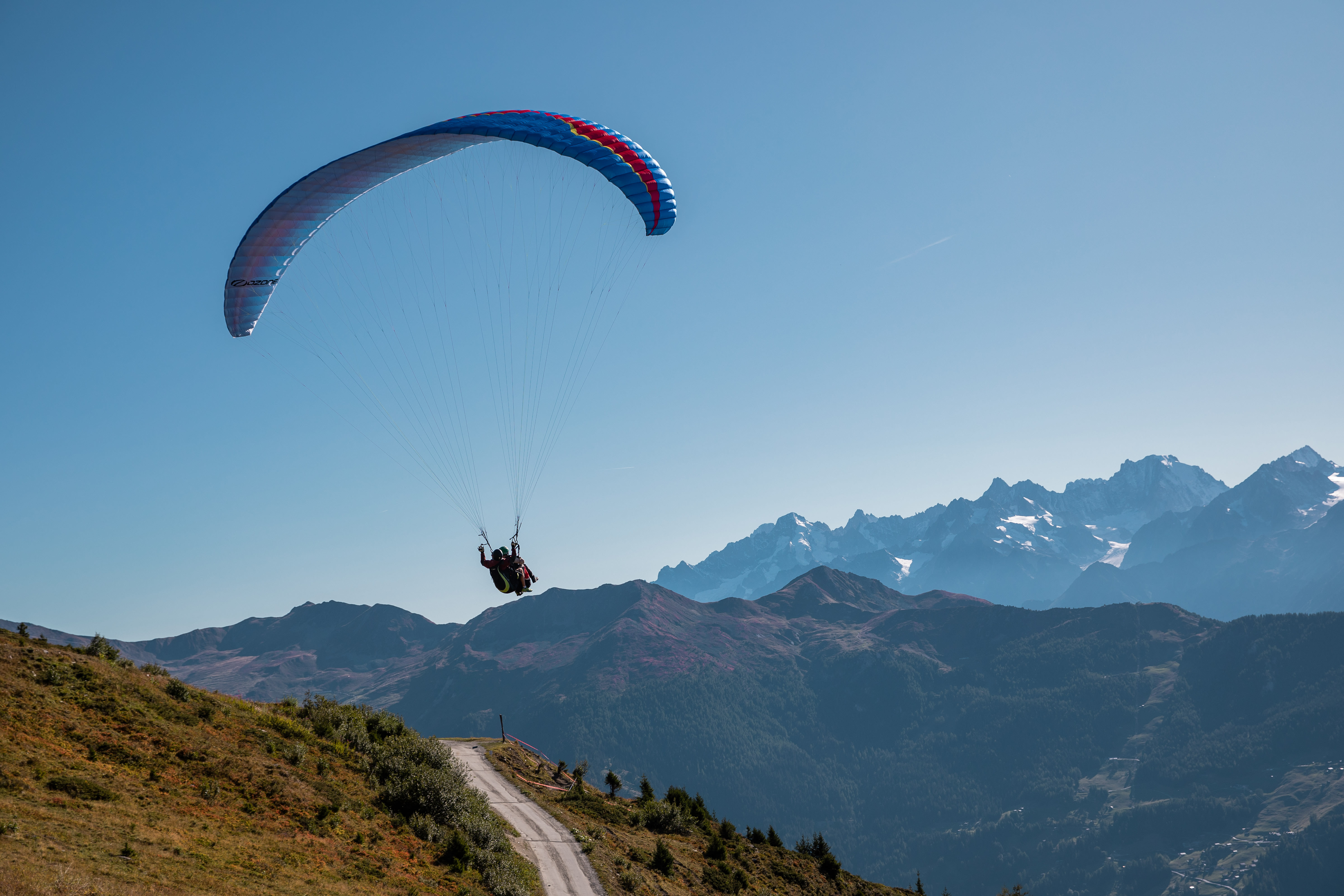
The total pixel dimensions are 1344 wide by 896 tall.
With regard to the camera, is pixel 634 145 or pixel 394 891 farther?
pixel 634 145

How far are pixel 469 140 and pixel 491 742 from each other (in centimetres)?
3663

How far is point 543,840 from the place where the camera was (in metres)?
28.6

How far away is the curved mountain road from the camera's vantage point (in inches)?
979

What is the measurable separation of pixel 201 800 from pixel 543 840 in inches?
499

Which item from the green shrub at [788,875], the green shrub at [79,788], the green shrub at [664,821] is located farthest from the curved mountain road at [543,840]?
the green shrub at [79,788]

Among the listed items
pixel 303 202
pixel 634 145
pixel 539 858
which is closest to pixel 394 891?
pixel 539 858

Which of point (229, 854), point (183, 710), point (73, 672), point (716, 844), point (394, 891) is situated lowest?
point (716, 844)

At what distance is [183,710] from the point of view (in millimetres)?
25359

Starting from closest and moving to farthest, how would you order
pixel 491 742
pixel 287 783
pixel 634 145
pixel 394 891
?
pixel 394 891 < pixel 287 783 < pixel 634 145 < pixel 491 742

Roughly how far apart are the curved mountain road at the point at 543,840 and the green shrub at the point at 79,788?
42.1ft

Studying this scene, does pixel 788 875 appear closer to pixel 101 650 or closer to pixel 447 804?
pixel 447 804

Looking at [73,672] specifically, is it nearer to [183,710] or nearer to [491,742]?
[183,710]

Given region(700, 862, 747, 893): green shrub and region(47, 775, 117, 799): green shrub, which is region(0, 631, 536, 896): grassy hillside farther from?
region(700, 862, 747, 893): green shrub

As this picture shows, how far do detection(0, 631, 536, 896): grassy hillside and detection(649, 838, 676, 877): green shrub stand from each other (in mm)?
6195
